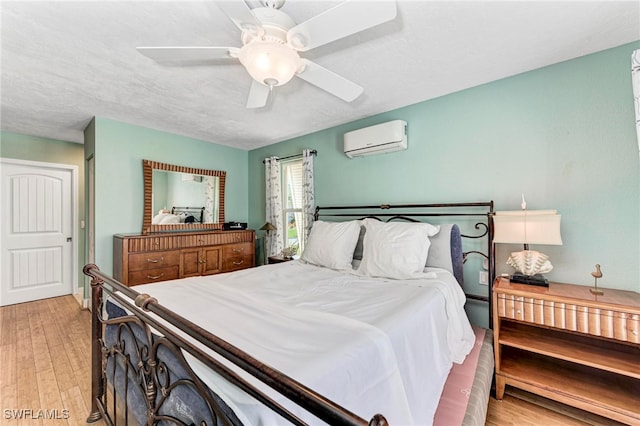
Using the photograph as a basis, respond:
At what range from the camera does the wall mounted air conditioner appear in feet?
8.80

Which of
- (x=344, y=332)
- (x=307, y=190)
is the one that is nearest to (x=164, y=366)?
(x=344, y=332)

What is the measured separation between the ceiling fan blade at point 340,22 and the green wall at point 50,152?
473 cm

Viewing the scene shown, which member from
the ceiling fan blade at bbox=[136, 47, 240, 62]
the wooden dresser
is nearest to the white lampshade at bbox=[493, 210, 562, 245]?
the ceiling fan blade at bbox=[136, 47, 240, 62]

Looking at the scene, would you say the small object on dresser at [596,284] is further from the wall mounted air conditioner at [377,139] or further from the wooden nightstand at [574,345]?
the wall mounted air conditioner at [377,139]

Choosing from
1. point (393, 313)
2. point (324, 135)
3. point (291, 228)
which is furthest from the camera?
point (291, 228)

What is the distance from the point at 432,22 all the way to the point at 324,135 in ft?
6.78

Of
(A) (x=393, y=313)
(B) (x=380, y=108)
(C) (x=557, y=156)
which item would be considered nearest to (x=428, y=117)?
(B) (x=380, y=108)

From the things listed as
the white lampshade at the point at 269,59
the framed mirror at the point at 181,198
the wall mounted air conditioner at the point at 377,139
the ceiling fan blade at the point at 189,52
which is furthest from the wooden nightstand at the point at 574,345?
the framed mirror at the point at 181,198

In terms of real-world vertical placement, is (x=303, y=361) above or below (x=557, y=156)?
below

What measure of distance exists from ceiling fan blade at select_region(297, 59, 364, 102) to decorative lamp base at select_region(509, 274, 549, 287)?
176 centimetres

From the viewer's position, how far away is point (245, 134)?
3.79 metres

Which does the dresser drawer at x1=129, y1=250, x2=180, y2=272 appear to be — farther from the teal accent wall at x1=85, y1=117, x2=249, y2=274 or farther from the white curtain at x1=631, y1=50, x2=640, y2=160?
the white curtain at x1=631, y1=50, x2=640, y2=160

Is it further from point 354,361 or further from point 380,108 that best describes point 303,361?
point 380,108

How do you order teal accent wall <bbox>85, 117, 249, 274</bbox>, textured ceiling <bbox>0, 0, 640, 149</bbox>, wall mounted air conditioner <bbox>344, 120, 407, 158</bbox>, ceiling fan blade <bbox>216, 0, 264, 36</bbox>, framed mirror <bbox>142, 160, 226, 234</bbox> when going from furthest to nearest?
framed mirror <bbox>142, 160, 226, 234</bbox> → teal accent wall <bbox>85, 117, 249, 274</bbox> → wall mounted air conditioner <bbox>344, 120, 407, 158</bbox> → textured ceiling <bbox>0, 0, 640, 149</bbox> → ceiling fan blade <bbox>216, 0, 264, 36</bbox>
